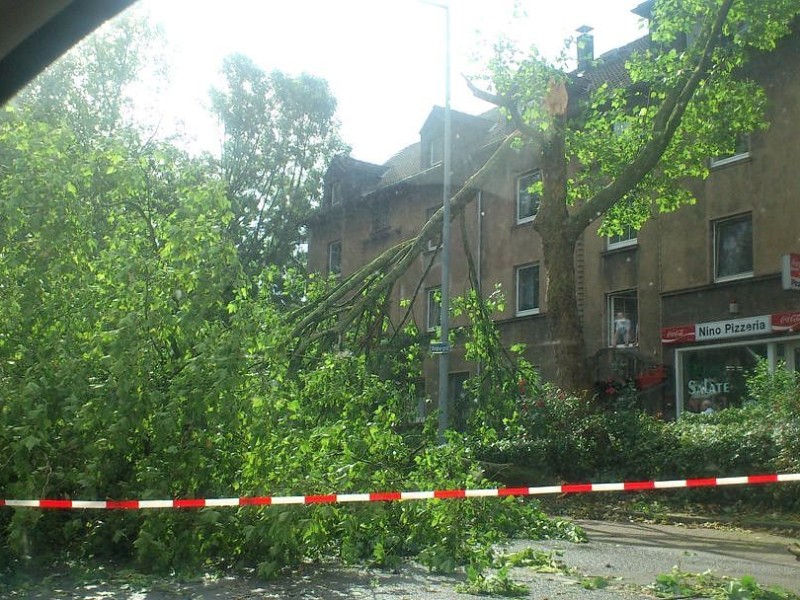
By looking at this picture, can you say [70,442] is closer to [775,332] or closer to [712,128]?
[712,128]

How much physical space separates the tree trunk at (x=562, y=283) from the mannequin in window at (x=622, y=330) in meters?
9.74

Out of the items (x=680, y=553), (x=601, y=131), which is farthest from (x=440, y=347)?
(x=680, y=553)

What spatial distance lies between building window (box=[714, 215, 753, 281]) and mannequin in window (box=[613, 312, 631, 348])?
140 inches

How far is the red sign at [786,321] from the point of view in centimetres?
2191

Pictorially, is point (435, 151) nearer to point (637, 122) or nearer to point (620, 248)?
point (620, 248)

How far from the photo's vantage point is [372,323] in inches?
642

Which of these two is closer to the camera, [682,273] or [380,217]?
[682,273]

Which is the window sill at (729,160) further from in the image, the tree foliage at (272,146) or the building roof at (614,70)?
the tree foliage at (272,146)

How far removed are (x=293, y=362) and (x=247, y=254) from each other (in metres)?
25.9

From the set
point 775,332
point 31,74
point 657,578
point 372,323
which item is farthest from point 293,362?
point 775,332

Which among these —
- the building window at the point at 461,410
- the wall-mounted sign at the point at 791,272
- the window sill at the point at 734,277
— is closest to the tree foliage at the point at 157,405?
the building window at the point at 461,410

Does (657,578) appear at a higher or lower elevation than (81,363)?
lower

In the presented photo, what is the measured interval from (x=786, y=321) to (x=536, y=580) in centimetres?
1635

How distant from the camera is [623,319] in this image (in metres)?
27.4
